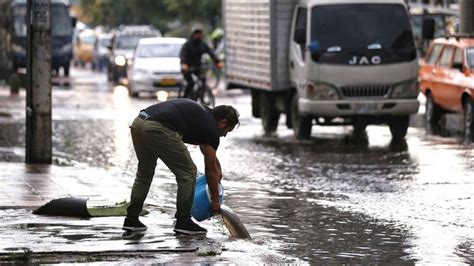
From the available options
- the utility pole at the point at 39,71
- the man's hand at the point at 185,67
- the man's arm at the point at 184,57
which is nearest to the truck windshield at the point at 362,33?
the utility pole at the point at 39,71

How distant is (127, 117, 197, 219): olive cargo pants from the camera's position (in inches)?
484

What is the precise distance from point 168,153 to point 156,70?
27.3m

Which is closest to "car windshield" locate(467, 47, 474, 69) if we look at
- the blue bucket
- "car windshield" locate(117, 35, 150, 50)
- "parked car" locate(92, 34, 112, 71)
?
the blue bucket

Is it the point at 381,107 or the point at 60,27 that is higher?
the point at 381,107

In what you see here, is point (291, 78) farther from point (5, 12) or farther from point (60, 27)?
point (60, 27)

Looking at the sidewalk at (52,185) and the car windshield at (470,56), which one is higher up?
the car windshield at (470,56)

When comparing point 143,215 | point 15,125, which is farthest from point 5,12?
point 143,215

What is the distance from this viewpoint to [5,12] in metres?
46.3

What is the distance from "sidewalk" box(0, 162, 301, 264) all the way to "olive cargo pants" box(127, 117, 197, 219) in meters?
0.34

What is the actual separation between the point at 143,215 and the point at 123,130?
13039 millimetres

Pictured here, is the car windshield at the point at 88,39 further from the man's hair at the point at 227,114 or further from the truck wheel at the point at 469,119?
the man's hair at the point at 227,114

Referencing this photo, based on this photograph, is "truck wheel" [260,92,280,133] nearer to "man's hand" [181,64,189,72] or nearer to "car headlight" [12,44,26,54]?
"man's hand" [181,64,189,72]

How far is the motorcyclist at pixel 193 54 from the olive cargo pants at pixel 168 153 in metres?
17.7

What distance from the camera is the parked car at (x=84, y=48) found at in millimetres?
81825
